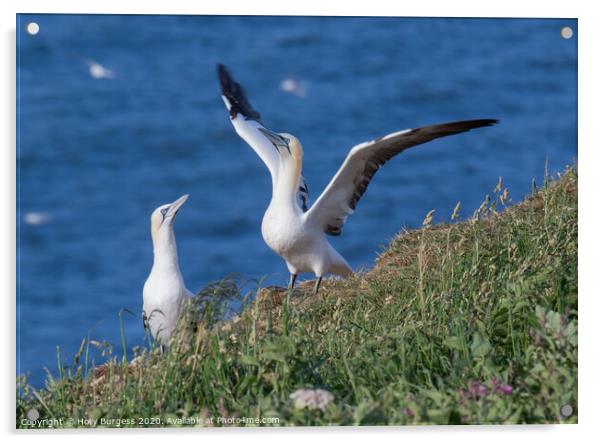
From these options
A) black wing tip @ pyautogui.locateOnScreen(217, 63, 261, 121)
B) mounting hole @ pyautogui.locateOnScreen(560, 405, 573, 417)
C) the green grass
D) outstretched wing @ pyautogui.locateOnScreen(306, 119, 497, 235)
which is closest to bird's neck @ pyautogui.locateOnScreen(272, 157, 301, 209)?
outstretched wing @ pyautogui.locateOnScreen(306, 119, 497, 235)

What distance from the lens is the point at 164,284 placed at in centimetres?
683

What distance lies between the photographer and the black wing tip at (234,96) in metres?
7.44

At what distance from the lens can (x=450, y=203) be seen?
1281cm

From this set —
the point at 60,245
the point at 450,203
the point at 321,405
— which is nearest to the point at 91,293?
the point at 60,245

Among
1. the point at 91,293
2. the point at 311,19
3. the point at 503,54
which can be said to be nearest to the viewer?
the point at 311,19

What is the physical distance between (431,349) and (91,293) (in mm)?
5500

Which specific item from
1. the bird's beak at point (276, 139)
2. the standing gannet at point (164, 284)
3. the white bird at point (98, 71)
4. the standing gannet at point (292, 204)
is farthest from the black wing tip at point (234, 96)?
the standing gannet at point (164, 284)

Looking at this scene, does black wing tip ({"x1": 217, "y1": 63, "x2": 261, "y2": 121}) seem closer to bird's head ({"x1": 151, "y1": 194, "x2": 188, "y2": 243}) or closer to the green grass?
bird's head ({"x1": 151, "y1": 194, "x2": 188, "y2": 243})

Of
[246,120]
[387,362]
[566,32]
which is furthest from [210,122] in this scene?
[387,362]

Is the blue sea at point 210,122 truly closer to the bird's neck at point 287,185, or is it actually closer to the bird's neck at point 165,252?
the bird's neck at point 287,185

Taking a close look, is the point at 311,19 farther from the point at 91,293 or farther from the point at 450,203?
the point at 450,203

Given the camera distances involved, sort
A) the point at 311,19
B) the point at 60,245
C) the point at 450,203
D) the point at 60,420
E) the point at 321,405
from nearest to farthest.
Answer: the point at 321,405, the point at 60,420, the point at 311,19, the point at 60,245, the point at 450,203

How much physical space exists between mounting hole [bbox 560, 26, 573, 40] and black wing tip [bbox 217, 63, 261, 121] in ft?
6.05

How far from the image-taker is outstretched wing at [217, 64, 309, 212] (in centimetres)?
748
